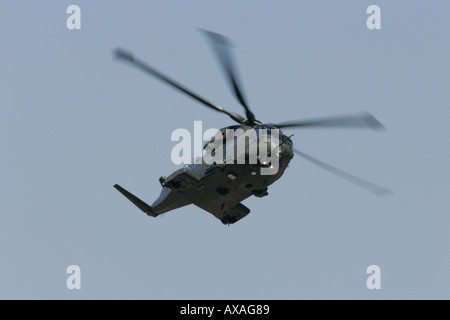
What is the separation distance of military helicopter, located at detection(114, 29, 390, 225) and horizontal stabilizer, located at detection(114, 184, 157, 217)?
1.54 m

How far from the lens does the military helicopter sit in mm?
46406

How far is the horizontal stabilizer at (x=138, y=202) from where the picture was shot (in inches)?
2221

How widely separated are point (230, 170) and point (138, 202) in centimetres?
945

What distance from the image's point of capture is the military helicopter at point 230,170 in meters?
46.4

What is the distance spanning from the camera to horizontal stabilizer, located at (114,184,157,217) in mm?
56406

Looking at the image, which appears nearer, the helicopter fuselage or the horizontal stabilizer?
the helicopter fuselage

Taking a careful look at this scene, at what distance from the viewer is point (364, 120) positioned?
4538 cm

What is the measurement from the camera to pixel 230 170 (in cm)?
4988

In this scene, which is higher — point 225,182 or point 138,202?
point 225,182

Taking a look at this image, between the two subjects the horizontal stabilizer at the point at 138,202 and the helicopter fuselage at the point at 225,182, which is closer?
the helicopter fuselage at the point at 225,182

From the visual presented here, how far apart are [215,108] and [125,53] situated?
7039 millimetres

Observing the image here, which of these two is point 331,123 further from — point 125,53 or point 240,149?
point 125,53

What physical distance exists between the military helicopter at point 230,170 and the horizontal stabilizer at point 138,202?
1.54 m

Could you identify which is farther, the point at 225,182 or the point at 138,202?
the point at 138,202
